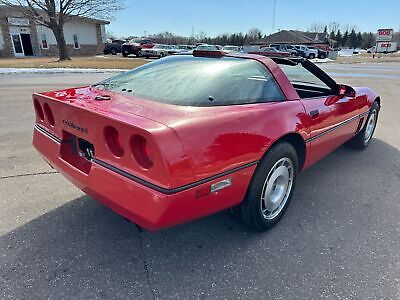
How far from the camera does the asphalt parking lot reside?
6.15ft

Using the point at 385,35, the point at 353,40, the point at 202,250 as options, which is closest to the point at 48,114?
the point at 202,250

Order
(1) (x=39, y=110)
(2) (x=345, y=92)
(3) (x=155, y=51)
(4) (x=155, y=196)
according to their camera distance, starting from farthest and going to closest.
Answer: (3) (x=155, y=51) → (2) (x=345, y=92) → (1) (x=39, y=110) → (4) (x=155, y=196)

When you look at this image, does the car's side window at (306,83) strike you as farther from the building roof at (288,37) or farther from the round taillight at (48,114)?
the building roof at (288,37)

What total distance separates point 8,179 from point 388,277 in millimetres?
3642

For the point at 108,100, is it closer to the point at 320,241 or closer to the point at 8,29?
the point at 320,241

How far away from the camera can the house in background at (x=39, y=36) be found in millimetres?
28000

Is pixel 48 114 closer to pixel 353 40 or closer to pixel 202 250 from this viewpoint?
pixel 202 250

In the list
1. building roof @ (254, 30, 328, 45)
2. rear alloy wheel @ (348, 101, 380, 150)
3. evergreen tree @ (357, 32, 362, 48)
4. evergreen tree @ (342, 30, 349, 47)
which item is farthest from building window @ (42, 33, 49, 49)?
evergreen tree @ (357, 32, 362, 48)

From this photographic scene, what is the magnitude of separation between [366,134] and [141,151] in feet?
12.6

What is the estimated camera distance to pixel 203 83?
226cm

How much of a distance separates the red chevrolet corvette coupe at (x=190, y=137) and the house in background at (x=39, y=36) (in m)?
26.9

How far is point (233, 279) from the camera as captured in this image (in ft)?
6.43

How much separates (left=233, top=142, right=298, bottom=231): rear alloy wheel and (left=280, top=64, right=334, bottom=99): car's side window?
1.10m

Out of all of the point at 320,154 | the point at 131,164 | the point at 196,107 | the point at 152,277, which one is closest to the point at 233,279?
the point at 152,277
